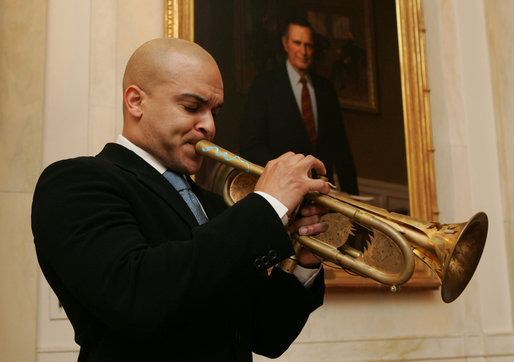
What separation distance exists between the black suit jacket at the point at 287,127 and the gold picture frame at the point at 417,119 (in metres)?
0.48

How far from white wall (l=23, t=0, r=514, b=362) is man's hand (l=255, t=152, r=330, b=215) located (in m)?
1.98

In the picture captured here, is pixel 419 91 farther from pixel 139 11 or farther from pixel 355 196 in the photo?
pixel 139 11

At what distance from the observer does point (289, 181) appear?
1.72m

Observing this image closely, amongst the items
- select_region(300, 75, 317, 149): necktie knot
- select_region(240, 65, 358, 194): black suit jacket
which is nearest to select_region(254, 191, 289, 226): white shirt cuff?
select_region(240, 65, 358, 194): black suit jacket

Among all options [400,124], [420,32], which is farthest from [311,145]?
[420,32]

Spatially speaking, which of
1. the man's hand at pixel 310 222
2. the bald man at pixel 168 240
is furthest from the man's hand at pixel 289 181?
the man's hand at pixel 310 222

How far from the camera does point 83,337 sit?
170 cm

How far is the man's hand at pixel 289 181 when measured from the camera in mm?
1700

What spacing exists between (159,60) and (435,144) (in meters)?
3.01

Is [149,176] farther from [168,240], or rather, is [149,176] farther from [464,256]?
[464,256]

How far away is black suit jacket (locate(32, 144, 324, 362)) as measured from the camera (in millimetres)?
1528

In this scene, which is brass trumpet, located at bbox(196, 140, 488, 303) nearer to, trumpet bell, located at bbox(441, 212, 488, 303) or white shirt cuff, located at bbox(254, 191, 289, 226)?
trumpet bell, located at bbox(441, 212, 488, 303)

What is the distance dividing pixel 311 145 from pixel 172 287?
2703mm

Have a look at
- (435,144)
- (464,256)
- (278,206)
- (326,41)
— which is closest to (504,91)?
(435,144)
